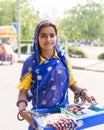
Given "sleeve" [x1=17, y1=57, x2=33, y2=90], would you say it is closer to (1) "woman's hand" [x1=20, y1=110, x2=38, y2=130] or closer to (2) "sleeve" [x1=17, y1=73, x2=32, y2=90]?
(2) "sleeve" [x1=17, y1=73, x2=32, y2=90]

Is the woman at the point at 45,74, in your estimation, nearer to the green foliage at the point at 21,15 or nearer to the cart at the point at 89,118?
the cart at the point at 89,118

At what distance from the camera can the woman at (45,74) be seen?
2.10 m

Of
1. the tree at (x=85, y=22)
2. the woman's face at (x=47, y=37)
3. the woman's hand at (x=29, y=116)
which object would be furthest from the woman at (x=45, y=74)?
the tree at (x=85, y=22)

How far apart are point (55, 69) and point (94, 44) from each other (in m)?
39.9

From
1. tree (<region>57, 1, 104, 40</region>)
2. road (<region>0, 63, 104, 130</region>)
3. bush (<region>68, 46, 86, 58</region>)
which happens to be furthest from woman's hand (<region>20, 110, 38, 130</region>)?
tree (<region>57, 1, 104, 40</region>)

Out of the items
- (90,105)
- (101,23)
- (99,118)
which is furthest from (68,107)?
(101,23)

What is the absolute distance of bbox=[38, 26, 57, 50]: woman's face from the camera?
2.10m

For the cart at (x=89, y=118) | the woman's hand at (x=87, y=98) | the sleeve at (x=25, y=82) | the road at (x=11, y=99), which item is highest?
the sleeve at (x=25, y=82)

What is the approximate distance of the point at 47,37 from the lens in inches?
83.0

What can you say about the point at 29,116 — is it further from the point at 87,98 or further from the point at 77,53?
the point at 77,53

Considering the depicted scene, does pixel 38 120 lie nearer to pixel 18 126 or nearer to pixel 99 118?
pixel 99 118

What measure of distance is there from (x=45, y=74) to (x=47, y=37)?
25 centimetres

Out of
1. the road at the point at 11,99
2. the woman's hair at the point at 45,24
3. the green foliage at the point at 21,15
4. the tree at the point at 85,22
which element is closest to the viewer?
the woman's hair at the point at 45,24

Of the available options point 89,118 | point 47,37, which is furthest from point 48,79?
point 89,118
